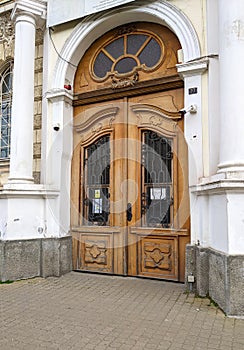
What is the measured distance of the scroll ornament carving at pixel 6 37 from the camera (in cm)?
724

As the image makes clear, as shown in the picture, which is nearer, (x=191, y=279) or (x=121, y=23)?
(x=191, y=279)

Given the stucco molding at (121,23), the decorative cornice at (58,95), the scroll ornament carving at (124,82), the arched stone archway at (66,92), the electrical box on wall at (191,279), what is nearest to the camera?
the electrical box on wall at (191,279)

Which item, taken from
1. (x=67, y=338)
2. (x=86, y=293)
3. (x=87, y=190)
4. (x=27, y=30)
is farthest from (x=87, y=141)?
(x=67, y=338)

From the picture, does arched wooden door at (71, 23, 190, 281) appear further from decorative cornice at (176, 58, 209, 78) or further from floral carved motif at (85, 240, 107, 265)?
decorative cornice at (176, 58, 209, 78)

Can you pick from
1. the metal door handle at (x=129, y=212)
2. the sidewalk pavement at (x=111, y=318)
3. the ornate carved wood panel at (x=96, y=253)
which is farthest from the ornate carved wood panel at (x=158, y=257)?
the ornate carved wood panel at (x=96, y=253)

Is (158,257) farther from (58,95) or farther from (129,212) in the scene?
(58,95)

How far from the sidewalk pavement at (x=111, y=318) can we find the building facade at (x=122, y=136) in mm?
488

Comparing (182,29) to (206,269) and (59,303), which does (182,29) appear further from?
(59,303)

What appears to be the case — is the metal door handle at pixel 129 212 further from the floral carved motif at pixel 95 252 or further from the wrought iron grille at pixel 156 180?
the floral carved motif at pixel 95 252

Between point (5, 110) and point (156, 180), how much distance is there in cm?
395

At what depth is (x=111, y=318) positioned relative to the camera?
148 inches

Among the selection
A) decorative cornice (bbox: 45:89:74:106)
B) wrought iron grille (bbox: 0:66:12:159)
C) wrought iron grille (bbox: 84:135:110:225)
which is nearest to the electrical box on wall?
wrought iron grille (bbox: 84:135:110:225)

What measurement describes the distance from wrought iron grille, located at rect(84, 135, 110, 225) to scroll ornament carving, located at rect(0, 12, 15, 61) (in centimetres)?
304

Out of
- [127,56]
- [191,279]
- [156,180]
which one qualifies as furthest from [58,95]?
[191,279]
